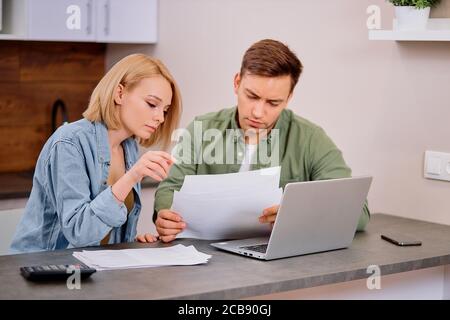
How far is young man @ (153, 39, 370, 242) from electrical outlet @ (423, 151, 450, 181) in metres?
0.32

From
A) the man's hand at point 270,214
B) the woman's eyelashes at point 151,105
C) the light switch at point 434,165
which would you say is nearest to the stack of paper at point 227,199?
the man's hand at point 270,214

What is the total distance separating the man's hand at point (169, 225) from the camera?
240cm

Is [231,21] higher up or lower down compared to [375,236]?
higher up

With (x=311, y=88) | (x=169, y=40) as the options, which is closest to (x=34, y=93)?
(x=169, y=40)

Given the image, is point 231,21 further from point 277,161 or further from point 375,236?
point 375,236

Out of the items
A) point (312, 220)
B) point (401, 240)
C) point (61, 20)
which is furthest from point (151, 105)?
point (61, 20)

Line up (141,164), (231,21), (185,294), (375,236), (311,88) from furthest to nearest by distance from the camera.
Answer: (231,21), (311,88), (375,236), (141,164), (185,294)

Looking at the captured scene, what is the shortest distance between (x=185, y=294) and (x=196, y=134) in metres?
1.02

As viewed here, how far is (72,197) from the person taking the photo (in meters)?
2.27

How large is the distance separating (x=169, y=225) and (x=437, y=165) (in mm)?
967

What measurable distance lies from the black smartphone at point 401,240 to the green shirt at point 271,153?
0.15 m

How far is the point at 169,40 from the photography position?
4008mm

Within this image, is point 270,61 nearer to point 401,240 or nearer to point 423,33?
point 423,33

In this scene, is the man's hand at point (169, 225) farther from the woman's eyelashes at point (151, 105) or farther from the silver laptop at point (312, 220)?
the woman's eyelashes at point (151, 105)
